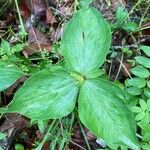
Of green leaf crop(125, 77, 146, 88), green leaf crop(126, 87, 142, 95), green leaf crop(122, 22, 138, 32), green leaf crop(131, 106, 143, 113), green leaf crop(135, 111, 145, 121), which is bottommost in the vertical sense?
green leaf crop(135, 111, 145, 121)

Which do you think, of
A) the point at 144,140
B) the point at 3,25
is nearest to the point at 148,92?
the point at 144,140

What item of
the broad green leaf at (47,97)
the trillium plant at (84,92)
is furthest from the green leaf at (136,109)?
the broad green leaf at (47,97)

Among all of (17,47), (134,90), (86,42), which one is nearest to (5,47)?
(17,47)

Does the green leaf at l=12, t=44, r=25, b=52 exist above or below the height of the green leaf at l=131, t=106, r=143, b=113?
above

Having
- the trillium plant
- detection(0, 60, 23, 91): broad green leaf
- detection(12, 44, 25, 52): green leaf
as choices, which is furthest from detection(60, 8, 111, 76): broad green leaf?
detection(12, 44, 25, 52): green leaf

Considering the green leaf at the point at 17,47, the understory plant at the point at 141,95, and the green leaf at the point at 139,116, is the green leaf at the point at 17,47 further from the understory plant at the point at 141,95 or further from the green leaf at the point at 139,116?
the green leaf at the point at 139,116

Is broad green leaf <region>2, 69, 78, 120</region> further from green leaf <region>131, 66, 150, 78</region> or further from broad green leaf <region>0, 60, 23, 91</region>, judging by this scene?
green leaf <region>131, 66, 150, 78</region>
